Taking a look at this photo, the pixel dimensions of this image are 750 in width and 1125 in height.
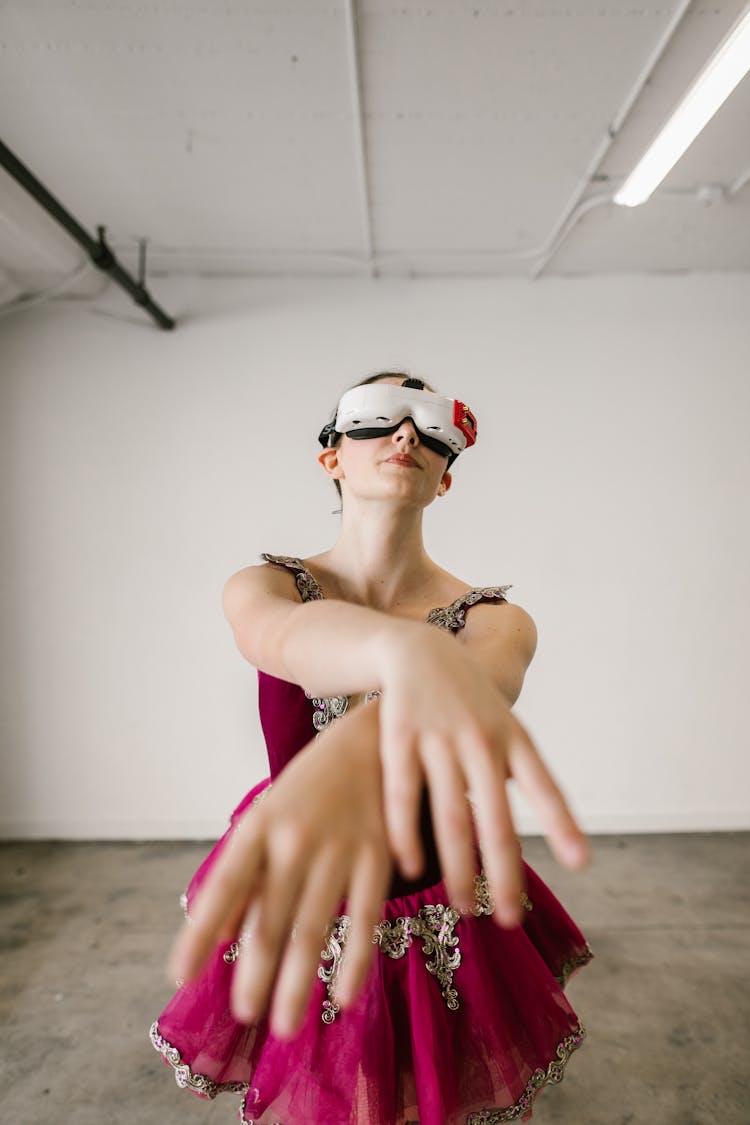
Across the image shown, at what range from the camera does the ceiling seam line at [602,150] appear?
87.4 inches

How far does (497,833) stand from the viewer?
510 mm

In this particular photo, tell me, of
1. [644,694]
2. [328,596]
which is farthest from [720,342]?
[328,596]

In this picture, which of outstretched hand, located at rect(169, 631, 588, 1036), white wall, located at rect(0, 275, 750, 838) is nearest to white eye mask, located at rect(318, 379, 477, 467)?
outstretched hand, located at rect(169, 631, 588, 1036)

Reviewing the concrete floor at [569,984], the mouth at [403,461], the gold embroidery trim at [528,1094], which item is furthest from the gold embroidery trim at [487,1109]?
the mouth at [403,461]

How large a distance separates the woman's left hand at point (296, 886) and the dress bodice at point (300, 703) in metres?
0.70

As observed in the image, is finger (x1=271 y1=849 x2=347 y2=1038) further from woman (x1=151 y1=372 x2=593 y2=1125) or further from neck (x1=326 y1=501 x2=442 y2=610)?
neck (x1=326 y1=501 x2=442 y2=610)

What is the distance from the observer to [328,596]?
4.30 ft

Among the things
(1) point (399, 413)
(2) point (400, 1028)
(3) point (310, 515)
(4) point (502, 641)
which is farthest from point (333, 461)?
(3) point (310, 515)

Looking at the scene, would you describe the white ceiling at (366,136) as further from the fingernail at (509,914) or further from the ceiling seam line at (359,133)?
the fingernail at (509,914)

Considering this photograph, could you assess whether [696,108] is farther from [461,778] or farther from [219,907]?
[219,907]

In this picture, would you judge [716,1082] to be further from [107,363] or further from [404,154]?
[107,363]

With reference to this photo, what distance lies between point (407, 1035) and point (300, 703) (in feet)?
2.04

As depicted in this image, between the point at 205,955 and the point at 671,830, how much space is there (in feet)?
13.2

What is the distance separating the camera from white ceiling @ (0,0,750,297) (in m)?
2.22
